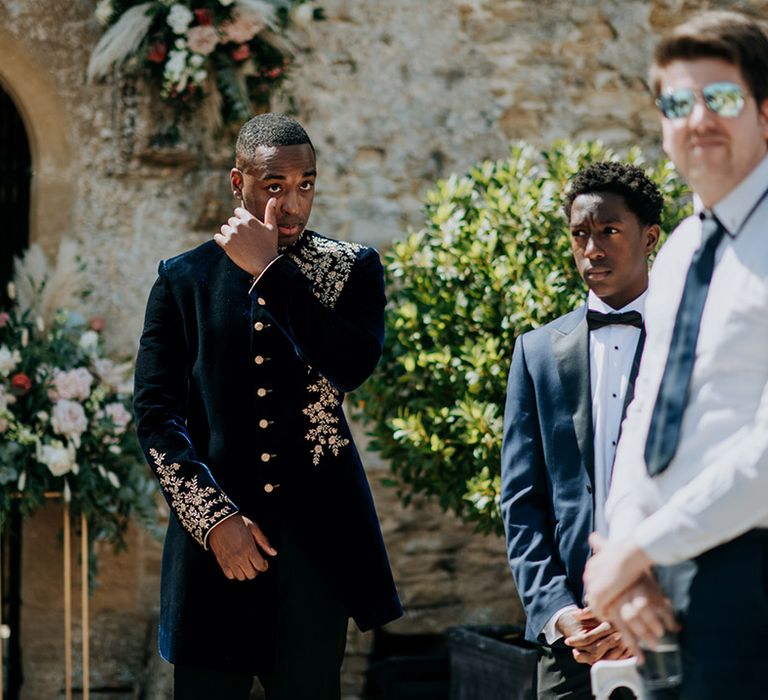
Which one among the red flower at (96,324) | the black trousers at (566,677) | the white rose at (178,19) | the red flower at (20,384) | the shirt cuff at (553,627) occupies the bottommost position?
the black trousers at (566,677)

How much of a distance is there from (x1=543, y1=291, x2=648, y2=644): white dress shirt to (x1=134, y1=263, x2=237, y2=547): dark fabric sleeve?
827 mm

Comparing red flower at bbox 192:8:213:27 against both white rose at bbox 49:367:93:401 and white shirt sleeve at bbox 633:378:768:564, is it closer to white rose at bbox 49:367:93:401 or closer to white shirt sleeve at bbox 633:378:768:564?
white rose at bbox 49:367:93:401

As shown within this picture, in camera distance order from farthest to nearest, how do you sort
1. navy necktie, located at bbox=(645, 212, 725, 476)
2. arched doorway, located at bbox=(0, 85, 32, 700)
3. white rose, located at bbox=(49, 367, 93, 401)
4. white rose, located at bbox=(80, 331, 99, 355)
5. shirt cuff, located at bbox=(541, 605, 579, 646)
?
arched doorway, located at bbox=(0, 85, 32, 700), white rose, located at bbox=(80, 331, 99, 355), white rose, located at bbox=(49, 367, 93, 401), shirt cuff, located at bbox=(541, 605, 579, 646), navy necktie, located at bbox=(645, 212, 725, 476)

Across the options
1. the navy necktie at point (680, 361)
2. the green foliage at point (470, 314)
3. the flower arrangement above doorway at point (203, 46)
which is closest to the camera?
the navy necktie at point (680, 361)

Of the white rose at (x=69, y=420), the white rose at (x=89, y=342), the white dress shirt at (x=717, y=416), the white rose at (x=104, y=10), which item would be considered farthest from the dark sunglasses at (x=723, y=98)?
the white rose at (x=104, y=10)

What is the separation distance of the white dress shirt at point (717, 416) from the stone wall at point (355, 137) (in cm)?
391

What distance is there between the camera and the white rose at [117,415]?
5031 millimetres

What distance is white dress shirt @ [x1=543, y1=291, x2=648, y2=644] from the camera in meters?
2.95

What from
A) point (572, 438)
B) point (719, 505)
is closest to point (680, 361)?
point (719, 505)

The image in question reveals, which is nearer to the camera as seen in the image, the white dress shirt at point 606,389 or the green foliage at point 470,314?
the white dress shirt at point 606,389

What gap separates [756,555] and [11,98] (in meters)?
4.82

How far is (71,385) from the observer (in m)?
4.95

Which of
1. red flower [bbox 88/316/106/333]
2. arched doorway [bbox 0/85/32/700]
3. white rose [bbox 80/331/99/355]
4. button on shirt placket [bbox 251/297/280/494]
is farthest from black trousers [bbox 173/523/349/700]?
arched doorway [bbox 0/85/32/700]

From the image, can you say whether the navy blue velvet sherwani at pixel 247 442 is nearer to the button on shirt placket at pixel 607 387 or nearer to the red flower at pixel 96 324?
the button on shirt placket at pixel 607 387
